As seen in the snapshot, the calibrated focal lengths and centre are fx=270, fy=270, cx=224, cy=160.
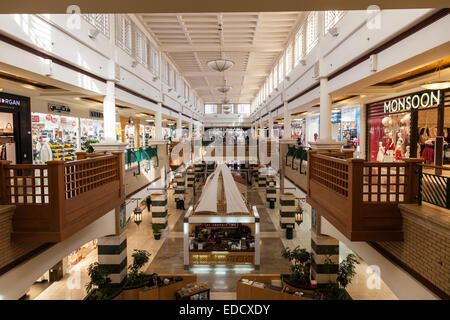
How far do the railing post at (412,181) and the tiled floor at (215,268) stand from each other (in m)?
5.29

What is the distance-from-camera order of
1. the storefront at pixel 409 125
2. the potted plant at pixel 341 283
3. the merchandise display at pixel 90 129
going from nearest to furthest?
the potted plant at pixel 341 283 → the storefront at pixel 409 125 → the merchandise display at pixel 90 129

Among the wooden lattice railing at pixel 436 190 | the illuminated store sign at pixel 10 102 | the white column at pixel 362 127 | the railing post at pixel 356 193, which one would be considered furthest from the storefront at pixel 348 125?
the illuminated store sign at pixel 10 102

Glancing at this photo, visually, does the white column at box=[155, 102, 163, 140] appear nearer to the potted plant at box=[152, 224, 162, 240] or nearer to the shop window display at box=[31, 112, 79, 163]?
the shop window display at box=[31, 112, 79, 163]

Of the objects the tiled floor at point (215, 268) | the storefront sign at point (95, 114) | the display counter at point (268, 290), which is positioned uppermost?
the storefront sign at point (95, 114)

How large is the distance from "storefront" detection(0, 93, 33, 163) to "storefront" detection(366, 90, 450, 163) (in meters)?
12.8

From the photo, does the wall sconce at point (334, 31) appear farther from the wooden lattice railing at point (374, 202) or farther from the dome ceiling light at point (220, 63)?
the dome ceiling light at point (220, 63)

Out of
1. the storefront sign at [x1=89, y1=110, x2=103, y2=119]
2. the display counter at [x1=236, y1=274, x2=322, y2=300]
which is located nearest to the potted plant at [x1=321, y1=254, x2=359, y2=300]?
the display counter at [x1=236, y1=274, x2=322, y2=300]

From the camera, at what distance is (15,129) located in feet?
29.8

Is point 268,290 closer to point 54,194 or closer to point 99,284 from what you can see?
point 99,284

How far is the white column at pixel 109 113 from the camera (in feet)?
26.1

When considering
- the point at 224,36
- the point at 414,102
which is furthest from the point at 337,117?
the point at 224,36

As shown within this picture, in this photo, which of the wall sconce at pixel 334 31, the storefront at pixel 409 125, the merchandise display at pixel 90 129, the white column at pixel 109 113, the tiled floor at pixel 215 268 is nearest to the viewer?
the wall sconce at pixel 334 31

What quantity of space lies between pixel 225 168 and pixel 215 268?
4269mm
